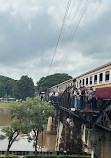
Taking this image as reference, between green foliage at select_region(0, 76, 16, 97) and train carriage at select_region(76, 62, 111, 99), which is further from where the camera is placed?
green foliage at select_region(0, 76, 16, 97)

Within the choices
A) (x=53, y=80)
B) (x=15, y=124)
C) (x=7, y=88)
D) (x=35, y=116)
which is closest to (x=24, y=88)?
(x=53, y=80)

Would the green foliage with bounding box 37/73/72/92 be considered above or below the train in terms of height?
above

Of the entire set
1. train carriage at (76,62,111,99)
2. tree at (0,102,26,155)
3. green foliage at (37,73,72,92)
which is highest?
green foliage at (37,73,72,92)

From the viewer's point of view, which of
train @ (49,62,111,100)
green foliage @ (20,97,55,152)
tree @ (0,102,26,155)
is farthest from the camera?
green foliage @ (20,97,55,152)

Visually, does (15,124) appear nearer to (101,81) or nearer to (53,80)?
(101,81)

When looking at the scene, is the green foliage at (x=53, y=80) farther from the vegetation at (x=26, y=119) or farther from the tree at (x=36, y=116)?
the vegetation at (x=26, y=119)

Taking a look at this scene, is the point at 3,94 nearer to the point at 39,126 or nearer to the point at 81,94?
the point at 39,126

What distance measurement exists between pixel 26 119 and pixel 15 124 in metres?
1.71

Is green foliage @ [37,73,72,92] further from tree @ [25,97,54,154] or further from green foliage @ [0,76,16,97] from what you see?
tree @ [25,97,54,154]

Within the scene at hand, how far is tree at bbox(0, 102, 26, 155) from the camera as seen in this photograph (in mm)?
17781

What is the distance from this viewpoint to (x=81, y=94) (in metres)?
12.4

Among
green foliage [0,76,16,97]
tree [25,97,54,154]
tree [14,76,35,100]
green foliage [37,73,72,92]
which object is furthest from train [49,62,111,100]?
green foliage [0,76,16,97]

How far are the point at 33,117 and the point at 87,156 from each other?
7.10m

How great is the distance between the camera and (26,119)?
19156 mm
